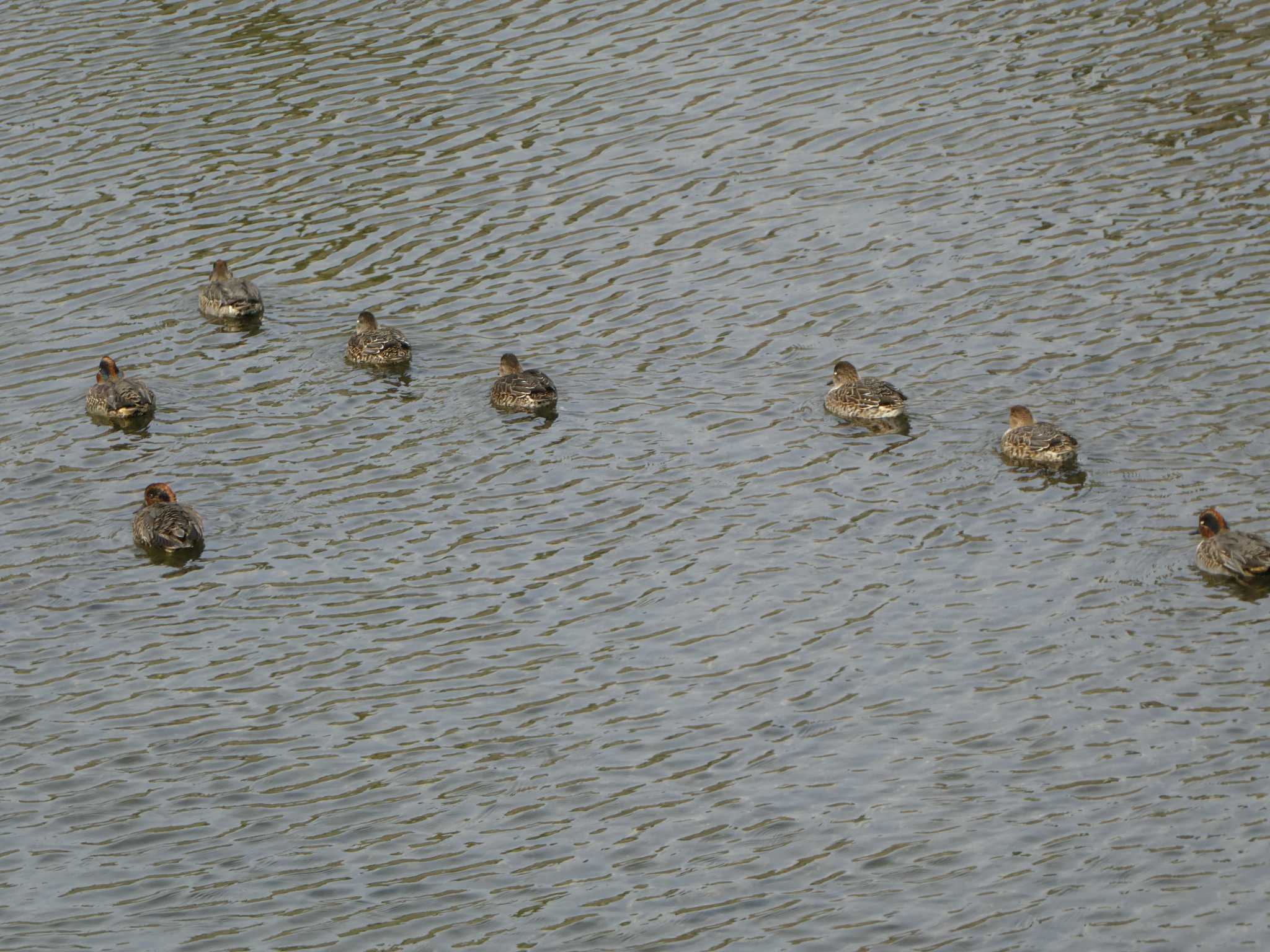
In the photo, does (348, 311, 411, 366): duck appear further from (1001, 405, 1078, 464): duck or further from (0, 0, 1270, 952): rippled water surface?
(1001, 405, 1078, 464): duck

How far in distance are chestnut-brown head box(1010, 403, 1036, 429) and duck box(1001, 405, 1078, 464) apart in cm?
1

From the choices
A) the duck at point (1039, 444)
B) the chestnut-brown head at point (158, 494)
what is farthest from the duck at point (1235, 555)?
the chestnut-brown head at point (158, 494)

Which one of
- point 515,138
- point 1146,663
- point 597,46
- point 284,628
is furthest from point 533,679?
point 597,46

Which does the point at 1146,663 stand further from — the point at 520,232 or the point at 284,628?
the point at 520,232

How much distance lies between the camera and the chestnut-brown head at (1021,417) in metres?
17.4

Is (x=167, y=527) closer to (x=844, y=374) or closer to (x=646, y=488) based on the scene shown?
(x=646, y=488)

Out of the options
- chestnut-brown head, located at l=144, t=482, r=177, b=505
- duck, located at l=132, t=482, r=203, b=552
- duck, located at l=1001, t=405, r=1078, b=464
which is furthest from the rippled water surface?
chestnut-brown head, located at l=144, t=482, r=177, b=505

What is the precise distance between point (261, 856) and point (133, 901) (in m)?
0.92

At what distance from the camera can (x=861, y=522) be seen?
16594 mm

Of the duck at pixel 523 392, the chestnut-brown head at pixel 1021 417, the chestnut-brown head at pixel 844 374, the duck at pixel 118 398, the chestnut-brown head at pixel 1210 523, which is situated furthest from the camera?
the duck at pixel 118 398

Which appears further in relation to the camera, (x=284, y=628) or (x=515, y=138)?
(x=515, y=138)

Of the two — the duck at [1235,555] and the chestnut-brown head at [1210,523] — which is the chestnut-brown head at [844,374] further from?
the duck at [1235,555]

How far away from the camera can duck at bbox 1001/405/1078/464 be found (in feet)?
55.5

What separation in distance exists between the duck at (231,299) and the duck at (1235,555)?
11.8 m
